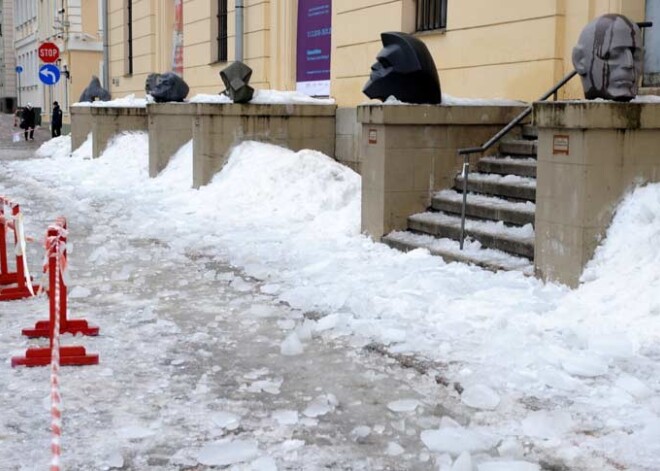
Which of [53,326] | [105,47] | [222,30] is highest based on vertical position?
[105,47]

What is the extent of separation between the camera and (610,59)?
7.36 metres

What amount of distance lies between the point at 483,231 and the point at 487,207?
0.46 meters

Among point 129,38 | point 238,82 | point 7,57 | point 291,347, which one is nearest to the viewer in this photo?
point 291,347

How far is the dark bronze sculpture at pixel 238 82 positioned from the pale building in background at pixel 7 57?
5579 centimetres

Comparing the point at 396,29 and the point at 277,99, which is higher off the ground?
the point at 396,29

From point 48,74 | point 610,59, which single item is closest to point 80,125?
point 48,74

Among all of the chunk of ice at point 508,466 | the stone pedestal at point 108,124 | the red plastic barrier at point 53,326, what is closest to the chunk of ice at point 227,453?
the chunk of ice at point 508,466

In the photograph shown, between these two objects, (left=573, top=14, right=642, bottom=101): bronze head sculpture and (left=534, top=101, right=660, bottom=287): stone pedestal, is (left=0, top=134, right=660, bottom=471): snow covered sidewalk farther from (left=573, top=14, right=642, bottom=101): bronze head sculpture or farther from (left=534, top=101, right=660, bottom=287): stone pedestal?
(left=573, top=14, right=642, bottom=101): bronze head sculpture

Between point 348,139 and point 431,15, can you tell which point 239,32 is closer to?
point 348,139

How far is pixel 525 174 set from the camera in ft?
31.1

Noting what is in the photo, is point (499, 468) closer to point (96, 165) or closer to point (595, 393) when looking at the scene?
point (595, 393)

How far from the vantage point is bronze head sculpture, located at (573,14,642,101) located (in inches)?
287

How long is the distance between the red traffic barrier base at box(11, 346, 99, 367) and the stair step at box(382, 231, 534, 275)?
12.5 feet

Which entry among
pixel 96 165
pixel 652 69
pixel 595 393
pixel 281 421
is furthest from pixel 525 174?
pixel 96 165
